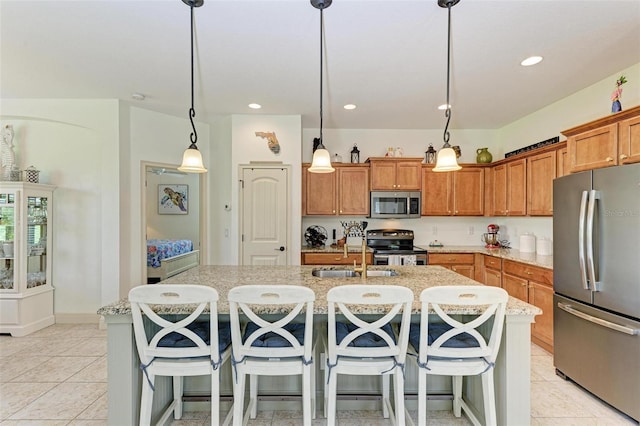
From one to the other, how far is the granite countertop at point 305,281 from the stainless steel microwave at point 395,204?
1871mm

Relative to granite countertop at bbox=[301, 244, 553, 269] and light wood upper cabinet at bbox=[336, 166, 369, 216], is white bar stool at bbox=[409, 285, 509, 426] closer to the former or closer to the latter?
granite countertop at bbox=[301, 244, 553, 269]

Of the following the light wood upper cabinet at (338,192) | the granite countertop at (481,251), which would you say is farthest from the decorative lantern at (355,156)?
the granite countertop at (481,251)

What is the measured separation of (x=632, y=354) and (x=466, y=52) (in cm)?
254

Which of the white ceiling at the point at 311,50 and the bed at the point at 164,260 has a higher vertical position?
the white ceiling at the point at 311,50

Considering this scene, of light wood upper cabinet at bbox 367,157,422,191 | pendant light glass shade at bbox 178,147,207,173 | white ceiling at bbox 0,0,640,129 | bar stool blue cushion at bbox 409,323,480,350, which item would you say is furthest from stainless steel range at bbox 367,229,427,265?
pendant light glass shade at bbox 178,147,207,173

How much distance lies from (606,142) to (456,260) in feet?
7.78

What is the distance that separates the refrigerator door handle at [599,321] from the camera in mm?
2114

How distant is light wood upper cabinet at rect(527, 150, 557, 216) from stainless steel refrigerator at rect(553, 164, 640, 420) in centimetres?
107

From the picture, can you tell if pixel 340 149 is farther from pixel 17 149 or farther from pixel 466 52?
pixel 17 149

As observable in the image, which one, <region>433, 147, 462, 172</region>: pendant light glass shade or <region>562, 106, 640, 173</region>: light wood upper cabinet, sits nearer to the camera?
<region>562, 106, 640, 173</region>: light wood upper cabinet

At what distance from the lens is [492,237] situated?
492 centimetres

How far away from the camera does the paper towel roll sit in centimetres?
419

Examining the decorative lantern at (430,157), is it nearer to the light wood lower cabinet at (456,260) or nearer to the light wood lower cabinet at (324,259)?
the light wood lower cabinet at (456,260)

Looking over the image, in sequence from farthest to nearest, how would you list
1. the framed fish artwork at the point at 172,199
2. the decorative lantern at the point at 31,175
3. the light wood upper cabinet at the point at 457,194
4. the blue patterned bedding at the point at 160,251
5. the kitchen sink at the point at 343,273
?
the framed fish artwork at the point at 172,199 < the blue patterned bedding at the point at 160,251 < the light wood upper cabinet at the point at 457,194 < the decorative lantern at the point at 31,175 < the kitchen sink at the point at 343,273
